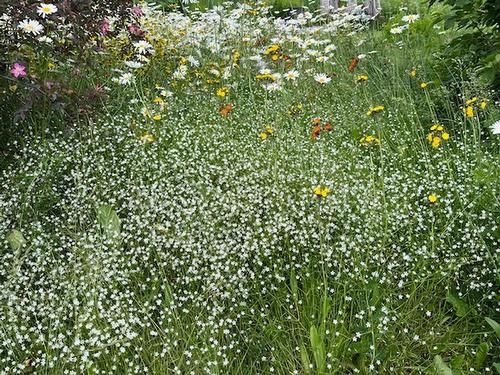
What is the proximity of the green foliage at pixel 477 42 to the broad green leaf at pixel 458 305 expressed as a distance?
1.54 metres

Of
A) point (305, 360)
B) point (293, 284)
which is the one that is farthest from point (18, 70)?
point (305, 360)

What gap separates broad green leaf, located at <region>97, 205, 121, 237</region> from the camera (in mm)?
2463

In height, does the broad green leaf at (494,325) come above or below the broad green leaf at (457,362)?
above

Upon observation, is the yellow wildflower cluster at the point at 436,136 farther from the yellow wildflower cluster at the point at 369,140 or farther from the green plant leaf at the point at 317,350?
the green plant leaf at the point at 317,350

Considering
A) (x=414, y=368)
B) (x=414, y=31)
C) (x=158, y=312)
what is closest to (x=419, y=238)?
(x=414, y=368)

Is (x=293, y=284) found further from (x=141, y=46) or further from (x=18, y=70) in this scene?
(x=141, y=46)

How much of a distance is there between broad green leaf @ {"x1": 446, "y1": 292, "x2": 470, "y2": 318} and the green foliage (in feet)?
5.04

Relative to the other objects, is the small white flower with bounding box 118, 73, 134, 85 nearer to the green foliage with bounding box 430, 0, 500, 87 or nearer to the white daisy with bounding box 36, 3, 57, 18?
the white daisy with bounding box 36, 3, 57, 18

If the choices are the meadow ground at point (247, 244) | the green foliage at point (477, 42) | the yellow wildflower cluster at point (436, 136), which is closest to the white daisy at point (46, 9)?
the meadow ground at point (247, 244)

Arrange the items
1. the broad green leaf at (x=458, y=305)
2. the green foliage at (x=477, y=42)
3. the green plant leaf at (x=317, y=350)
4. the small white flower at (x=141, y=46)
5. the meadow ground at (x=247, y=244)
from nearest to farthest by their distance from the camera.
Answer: the green plant leaf at (x=317, y=350), the meadow ground at (x=247, y=244), the broad green leaf at (x=458, y=305), the green foliage at (x=477, y=42), the small white flower at (x=141, y=46)

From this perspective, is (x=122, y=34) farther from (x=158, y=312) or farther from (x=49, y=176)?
(x=158, y=312)

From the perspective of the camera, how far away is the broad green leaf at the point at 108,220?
2463 mm

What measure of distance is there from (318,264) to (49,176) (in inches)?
59.3

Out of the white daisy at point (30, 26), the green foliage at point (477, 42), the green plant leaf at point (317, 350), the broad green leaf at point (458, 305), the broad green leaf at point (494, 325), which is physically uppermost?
the white daisy at point (30, 26)
